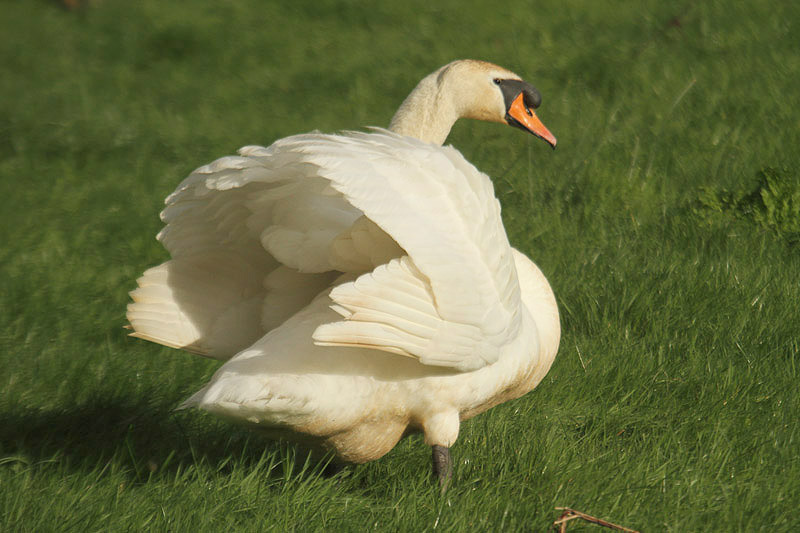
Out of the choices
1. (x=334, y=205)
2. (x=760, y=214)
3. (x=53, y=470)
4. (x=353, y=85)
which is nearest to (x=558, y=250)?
(x=760, y=214)

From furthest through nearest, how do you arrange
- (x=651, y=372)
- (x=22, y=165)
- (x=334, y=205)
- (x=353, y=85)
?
(x=353, y=85) → (x=22, y=165) → (x=651, y=372) → (x=334, y=205)

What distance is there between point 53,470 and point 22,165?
15.5ft

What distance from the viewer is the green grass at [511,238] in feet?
11.2

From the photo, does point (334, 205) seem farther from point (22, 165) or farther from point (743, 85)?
point (22, 165)

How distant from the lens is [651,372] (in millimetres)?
4254

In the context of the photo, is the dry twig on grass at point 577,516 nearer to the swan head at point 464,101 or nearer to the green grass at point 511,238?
the green grass at point 511,238

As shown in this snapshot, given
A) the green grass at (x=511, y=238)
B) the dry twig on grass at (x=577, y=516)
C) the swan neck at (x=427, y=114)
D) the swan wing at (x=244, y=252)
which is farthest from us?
the swan neck at (x=427, y=114)

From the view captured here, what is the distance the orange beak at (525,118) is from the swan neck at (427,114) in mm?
321

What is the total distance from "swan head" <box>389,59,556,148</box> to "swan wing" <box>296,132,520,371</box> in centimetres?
61

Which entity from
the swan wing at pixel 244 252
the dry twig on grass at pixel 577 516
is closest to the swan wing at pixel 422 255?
the swan wing at pixel 244 252

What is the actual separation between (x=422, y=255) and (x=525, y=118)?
1309 millimetres

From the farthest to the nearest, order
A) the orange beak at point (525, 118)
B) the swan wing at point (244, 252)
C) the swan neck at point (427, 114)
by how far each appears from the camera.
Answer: the orange beak at point (525, 118) < the swan neck at point (427, 114) < the swan wing at point (244, 252)

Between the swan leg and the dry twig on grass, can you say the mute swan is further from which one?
the dry twig on grass

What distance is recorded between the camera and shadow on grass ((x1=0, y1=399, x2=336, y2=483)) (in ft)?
12.5
